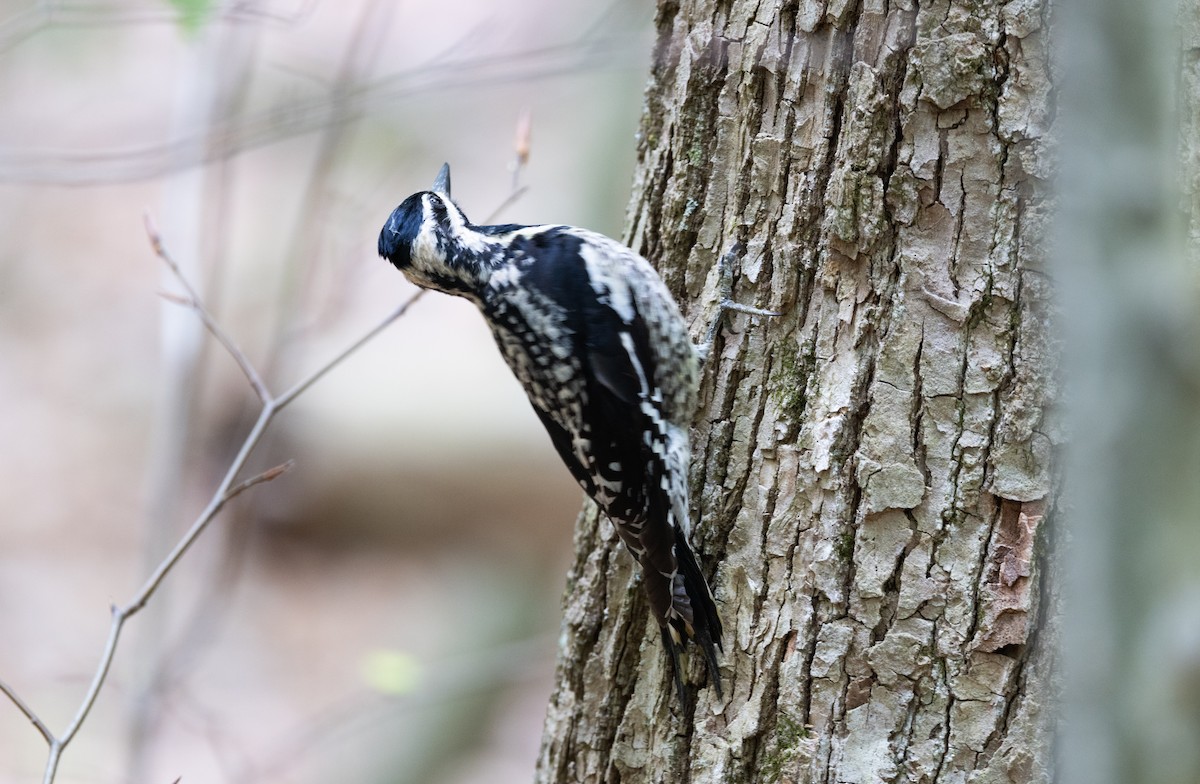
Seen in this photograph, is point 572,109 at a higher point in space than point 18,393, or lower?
higher

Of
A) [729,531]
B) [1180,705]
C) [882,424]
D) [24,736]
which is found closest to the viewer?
[1180,705]

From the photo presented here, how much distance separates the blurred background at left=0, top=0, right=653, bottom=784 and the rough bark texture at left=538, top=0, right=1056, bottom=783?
11.8 feet

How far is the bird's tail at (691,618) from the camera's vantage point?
2.41 m

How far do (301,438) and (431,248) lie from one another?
5.52m

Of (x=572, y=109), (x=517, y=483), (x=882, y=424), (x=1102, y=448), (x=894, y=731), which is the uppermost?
(x=572, y=109)

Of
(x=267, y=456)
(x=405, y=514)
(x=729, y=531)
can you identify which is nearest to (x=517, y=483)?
(x=405, y=514)

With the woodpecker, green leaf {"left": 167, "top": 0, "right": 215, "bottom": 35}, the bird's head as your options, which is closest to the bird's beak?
the woodpecker

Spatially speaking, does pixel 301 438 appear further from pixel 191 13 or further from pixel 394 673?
pixel 191 13

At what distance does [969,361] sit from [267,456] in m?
6.71

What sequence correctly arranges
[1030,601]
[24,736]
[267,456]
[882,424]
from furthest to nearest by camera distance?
[267,456], [24,736], [882,424], [1030,601]

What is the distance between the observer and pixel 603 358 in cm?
288

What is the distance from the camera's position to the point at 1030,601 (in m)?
2.06

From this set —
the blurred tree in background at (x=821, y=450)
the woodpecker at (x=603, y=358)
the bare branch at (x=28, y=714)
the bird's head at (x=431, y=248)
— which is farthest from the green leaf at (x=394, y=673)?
the bare branch at (x=28, y=714)

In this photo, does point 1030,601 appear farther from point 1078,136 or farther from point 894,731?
point 1078,136
